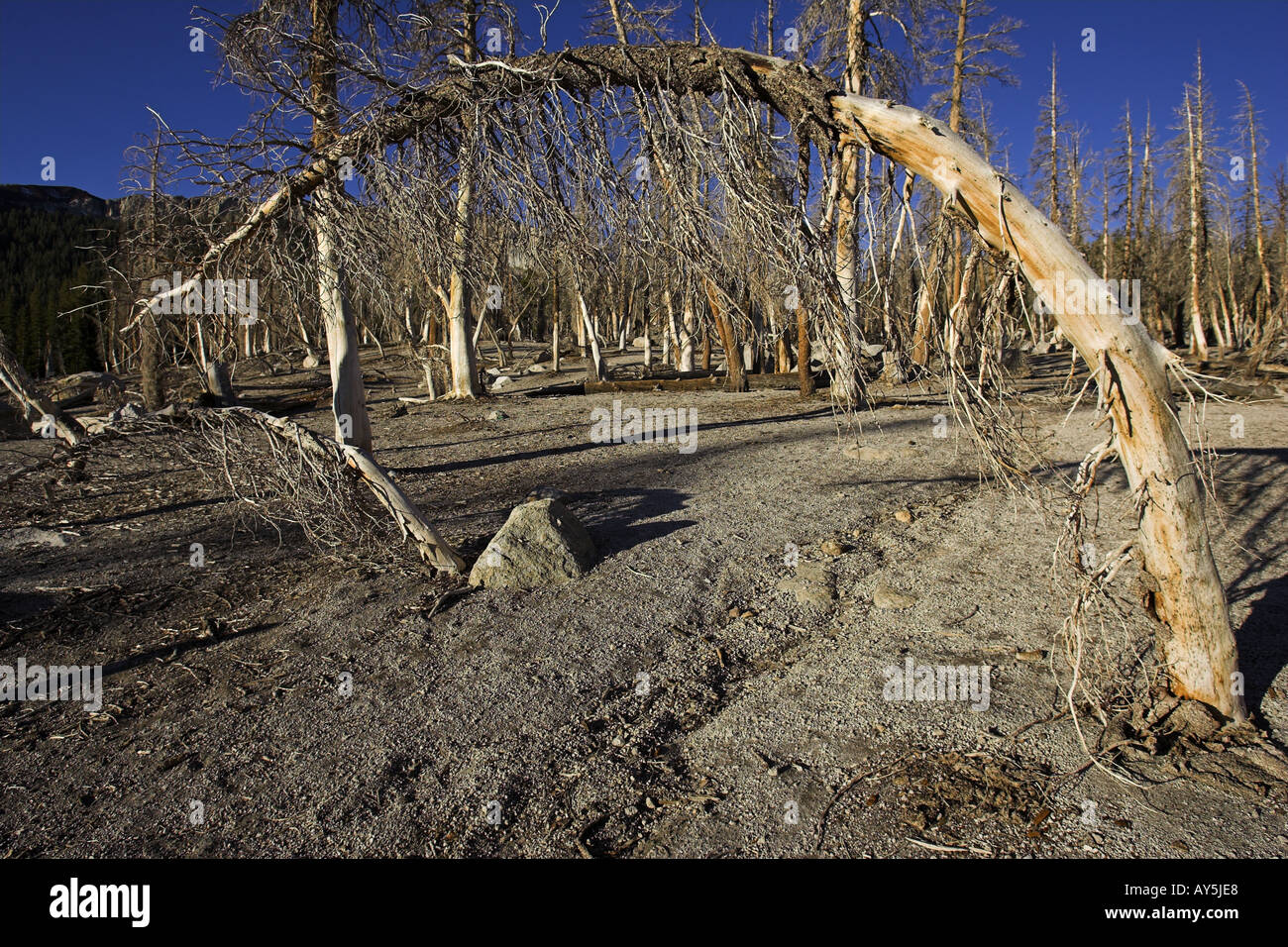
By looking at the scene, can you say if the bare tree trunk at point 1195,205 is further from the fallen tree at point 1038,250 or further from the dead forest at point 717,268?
the fallen tree at point 1038,250

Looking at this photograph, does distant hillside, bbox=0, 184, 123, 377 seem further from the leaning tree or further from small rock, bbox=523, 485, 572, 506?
the leaning tree

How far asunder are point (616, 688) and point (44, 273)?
204 feet

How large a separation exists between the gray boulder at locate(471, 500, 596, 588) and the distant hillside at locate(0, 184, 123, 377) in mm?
20243

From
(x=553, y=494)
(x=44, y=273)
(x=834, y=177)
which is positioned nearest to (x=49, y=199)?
(x=44, y=273)

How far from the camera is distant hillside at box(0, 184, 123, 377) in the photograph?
36.5m

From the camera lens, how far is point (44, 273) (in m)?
48.7

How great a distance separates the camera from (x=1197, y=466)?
2949mm

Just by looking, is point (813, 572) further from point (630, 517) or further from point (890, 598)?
point (630, 517)

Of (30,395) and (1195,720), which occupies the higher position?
(30,395)

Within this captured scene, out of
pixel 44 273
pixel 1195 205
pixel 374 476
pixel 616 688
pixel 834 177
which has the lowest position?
pixel 616 688

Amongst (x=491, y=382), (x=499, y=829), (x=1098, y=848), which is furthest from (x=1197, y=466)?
(x=491, y=382)

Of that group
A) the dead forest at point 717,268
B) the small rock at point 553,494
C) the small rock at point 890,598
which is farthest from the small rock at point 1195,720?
the small rock at point 553,494

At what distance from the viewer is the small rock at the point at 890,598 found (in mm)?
4855

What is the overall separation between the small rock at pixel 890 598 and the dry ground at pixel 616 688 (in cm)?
11
